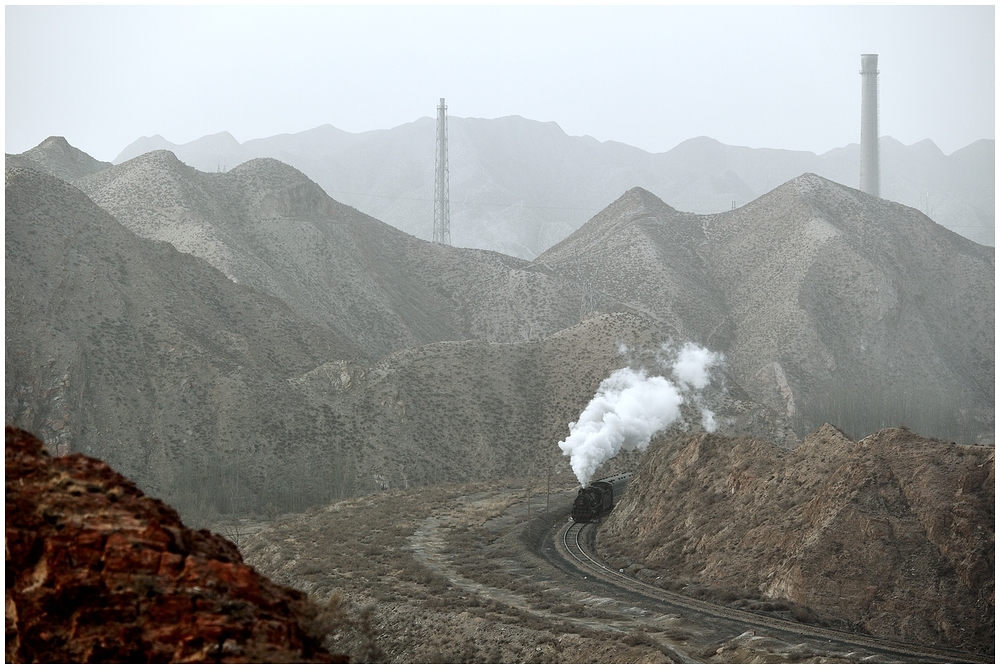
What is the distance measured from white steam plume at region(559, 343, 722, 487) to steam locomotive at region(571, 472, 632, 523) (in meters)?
4.22

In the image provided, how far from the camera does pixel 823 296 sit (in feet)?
362

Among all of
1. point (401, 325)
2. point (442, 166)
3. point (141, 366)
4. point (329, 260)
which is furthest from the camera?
point (442, 166)

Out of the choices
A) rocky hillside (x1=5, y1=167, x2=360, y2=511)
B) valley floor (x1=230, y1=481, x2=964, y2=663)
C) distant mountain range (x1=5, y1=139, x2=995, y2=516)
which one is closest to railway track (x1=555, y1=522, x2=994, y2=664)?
valley floor (x1=230, y1=481, x2=964, y2=663)

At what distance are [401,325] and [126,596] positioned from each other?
83.0 meters

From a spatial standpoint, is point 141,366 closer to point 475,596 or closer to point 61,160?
point 475,596

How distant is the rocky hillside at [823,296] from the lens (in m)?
98.8

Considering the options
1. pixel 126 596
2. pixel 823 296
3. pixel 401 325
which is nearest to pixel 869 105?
pixel 823 296

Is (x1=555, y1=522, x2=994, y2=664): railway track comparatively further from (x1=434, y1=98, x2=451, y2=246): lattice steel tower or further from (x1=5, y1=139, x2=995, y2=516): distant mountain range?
(x1=434, y1=98, x2=451, y2=246): lattice steel tower

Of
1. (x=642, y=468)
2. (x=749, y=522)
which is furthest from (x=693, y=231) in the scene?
(x=749, y=522)

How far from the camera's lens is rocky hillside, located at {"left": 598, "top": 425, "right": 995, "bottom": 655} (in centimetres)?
2911

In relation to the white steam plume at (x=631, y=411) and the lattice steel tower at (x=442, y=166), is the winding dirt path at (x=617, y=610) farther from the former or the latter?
the lattice steel tower at (x=442, y=166)

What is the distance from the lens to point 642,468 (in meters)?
44.6

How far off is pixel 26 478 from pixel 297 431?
47239mm

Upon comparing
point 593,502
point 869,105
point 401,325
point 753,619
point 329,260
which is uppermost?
point 869,105
